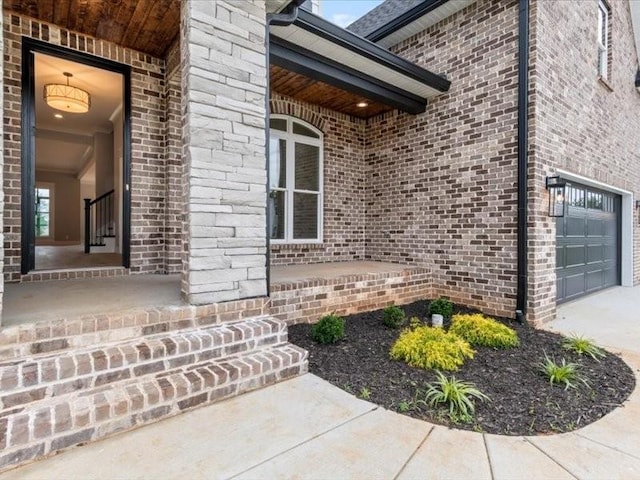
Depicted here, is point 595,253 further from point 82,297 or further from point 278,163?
point 82,297

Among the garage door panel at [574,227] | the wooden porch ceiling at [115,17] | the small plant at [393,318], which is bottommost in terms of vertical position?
the small plant at [393,318]

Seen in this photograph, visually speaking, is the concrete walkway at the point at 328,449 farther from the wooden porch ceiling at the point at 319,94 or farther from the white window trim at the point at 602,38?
the white window trim at the point at 602,38

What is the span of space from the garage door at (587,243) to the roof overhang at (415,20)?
10.9 ft

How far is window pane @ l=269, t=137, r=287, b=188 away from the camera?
5912 millimetres

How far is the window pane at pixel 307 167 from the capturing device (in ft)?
20.3

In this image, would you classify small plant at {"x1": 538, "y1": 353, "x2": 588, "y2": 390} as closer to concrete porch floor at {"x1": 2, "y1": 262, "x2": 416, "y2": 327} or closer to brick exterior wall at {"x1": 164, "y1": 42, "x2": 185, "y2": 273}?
concrete porch floor at {"x1": 2, "y1": 262, "x2": 416, "y2": 327}

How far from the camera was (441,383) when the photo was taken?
2.54m

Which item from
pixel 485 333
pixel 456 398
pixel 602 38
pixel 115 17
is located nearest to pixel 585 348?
pixel 485 333

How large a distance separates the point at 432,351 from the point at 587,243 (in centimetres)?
509

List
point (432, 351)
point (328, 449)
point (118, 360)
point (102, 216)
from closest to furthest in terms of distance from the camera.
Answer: point (328, 449) < point (118, 360) < point (432, 351) < point (102, 216)

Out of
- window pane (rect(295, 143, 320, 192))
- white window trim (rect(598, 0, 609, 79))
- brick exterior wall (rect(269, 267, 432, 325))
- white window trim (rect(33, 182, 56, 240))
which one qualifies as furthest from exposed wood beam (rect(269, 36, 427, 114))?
white window trim (rect(33, 182, 56, 240))

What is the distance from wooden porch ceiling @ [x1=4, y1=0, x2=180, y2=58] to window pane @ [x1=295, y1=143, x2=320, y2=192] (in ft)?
8.59

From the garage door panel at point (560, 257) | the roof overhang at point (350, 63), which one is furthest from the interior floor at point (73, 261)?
the garage door panel at point (560, 257)

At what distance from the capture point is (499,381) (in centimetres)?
281
